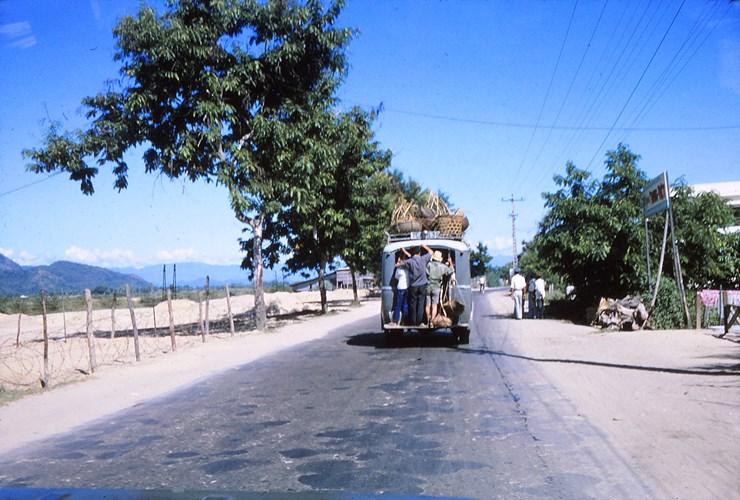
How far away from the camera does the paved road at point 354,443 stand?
4.91 metres

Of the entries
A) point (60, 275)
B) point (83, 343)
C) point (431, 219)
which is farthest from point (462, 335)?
point (60, 275)

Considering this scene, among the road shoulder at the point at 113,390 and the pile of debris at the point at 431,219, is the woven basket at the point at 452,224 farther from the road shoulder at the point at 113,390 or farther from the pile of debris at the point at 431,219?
the road shoulder at the point at 113,390

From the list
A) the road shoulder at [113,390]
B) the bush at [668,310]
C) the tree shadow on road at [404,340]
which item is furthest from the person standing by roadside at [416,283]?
the bush at [668,310]

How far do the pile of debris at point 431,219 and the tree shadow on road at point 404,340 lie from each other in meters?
2.85

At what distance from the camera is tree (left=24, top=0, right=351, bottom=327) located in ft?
58.9

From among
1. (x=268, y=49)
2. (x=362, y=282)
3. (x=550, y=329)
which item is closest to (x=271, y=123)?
(x=268, y=49)

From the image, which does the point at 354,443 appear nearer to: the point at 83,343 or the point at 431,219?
the point at 431,219

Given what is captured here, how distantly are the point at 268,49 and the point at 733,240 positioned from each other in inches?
631

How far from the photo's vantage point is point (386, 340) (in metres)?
15.4

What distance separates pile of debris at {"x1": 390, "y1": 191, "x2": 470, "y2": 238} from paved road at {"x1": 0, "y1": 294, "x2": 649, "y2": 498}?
7.52m

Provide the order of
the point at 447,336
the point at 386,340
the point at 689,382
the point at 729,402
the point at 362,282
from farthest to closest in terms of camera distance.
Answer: the point at 362,282, the point at 447,336, the point at 386,340, the point at 689,382, the point at 729,402

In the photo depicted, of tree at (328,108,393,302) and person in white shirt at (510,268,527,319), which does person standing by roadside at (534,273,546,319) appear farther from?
tree at (328,108,393,302)

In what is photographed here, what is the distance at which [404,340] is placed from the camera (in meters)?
16.4

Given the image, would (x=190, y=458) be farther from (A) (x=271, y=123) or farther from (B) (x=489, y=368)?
(A) (x=271, y=123)
